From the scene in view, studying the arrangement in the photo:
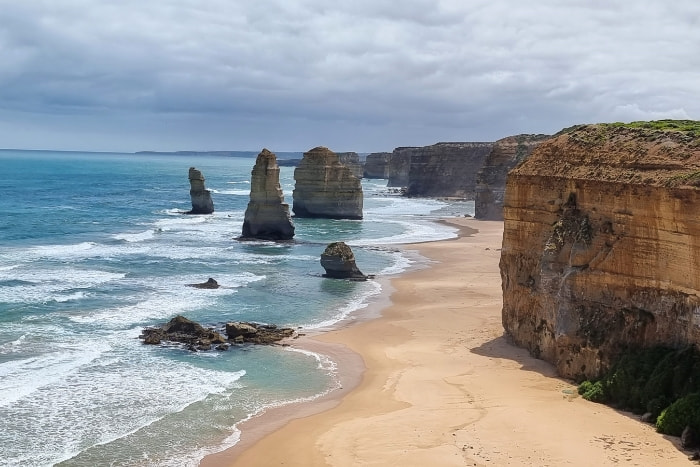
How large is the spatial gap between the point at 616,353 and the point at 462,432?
521 cm

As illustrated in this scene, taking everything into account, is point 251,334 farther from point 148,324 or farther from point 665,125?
point 665,125

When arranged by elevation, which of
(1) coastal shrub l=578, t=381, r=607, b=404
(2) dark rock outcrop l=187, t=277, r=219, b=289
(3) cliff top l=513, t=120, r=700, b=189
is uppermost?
(3) cliff top l=513, t=120, r=700, b=189

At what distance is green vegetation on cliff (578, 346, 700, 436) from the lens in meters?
17.8

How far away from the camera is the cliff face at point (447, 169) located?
394 feet

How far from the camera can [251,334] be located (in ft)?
99.7

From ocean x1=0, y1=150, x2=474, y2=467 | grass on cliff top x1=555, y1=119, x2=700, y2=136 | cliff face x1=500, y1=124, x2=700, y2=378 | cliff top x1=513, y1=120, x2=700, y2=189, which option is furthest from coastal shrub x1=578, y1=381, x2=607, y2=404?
ocean x1=0, y1=150, x2=474, y2=467

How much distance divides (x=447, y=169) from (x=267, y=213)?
216 feet

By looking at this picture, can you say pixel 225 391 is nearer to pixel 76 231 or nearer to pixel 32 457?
pixel 32 457

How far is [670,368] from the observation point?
1897 cm

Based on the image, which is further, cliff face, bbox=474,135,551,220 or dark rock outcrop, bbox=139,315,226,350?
cliff face, bbox=474,135,551,220

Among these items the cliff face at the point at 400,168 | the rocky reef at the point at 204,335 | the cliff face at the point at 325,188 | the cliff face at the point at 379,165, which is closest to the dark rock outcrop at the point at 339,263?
the rocky reef at the point at 204,335

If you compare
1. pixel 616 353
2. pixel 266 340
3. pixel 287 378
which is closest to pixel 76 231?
pixel 266 340

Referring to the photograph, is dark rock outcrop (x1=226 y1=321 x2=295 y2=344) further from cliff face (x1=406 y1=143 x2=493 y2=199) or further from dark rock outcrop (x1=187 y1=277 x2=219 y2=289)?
cliff face (x1=406 y1=143 x2=493 y2=199)

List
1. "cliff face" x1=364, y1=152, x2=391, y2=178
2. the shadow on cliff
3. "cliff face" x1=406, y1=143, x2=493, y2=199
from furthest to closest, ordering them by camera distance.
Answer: "cliff face" x1=364, y1=152, x2=391, y2=178
"cliff face" x1=406, y1=143, x2=493, y2=199
the shadow on cliff
